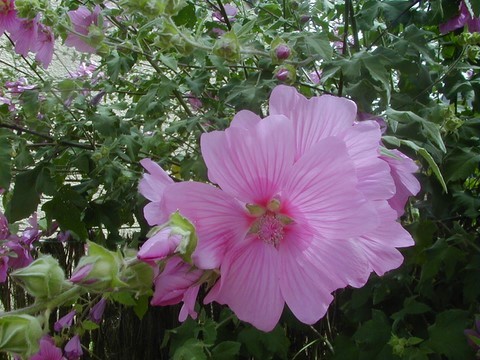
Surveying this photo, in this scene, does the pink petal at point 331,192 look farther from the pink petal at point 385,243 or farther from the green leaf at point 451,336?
the green leaf at point 451,336

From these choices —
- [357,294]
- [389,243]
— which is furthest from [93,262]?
[357,294]

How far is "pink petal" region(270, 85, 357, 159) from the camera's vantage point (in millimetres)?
479

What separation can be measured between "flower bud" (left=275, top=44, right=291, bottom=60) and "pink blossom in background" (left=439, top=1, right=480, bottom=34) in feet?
1.72

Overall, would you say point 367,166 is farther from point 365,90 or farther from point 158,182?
point 365,90

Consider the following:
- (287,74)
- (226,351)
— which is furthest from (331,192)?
(226,351)

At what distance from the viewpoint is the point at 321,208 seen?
0.48 meters

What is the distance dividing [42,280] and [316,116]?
0.24 m

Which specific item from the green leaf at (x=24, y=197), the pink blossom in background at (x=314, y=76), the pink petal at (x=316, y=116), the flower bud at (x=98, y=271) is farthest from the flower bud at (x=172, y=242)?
the pink blossom in background at (x=314, y=76)

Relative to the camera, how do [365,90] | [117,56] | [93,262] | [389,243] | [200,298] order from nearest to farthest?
1. [93,262]
2. [389,243]
3. [365,90]
4. [117,56]
5. [200,298]

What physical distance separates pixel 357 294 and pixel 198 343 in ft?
1.06

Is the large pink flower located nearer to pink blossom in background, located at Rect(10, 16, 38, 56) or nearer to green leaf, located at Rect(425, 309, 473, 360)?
green leaf, located at Rect(425, 309, 473, 360)

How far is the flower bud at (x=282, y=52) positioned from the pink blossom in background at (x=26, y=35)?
591 mm

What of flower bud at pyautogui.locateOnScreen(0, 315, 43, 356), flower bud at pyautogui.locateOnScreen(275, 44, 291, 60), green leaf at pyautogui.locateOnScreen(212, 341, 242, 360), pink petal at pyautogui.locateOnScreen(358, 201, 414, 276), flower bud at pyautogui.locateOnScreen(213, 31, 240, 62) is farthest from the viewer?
green leaf at pyautogui.locateOnScreen(212, 341, 242, 360)

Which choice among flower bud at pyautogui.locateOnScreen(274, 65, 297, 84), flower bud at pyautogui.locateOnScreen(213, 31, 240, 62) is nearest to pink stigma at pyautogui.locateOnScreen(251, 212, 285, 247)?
flower bud at pyautogui.locateOnScreen(213, 31, 240, 62)
